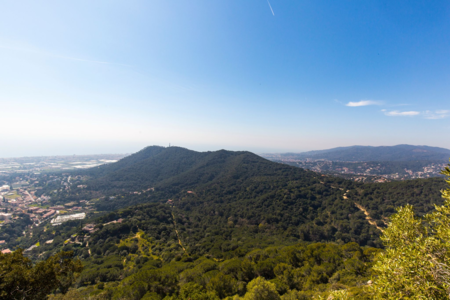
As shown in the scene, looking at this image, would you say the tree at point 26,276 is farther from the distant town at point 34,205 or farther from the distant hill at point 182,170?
the distant hill at point 182,170

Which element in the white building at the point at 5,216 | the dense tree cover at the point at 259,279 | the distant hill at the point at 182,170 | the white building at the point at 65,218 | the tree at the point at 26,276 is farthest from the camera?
the distant hill at the point at 182,170

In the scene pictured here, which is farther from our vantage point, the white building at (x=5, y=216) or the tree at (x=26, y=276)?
the white building at (x=5, y=216)

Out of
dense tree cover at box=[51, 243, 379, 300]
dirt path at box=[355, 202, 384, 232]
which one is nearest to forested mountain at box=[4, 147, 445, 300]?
dense tree cover at box=[51, 243, 379, 300]

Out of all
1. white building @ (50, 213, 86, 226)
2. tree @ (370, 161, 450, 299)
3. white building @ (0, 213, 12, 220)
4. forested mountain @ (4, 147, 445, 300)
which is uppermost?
tree @ (370, 161, 450, 299)

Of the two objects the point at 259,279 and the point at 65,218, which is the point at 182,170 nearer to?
the point at 65,218

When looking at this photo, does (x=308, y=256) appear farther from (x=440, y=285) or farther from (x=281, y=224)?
(x=281, y=224)

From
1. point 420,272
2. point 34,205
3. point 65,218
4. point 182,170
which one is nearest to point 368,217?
point 420,272

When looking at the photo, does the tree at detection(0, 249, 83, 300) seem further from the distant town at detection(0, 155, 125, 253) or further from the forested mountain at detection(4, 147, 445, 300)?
the distant town at detection(0, 155, 125, 253)

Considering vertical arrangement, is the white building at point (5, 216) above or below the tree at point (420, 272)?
below

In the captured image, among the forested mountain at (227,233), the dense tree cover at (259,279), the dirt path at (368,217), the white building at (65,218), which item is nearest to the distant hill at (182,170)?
the forested mountain at (227,233)
